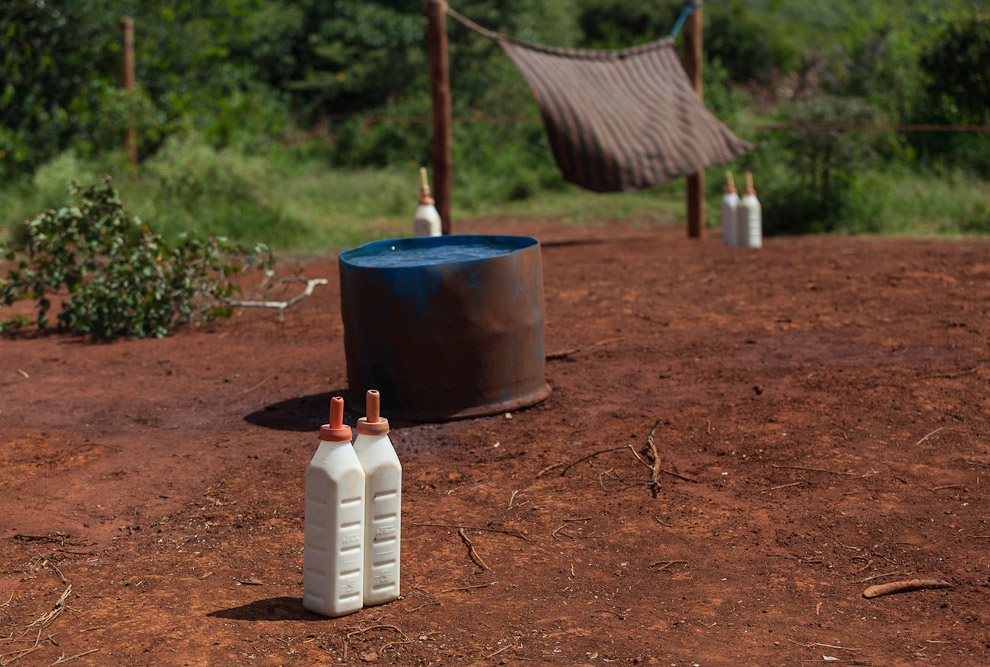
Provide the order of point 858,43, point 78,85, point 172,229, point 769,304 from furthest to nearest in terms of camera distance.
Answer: point 858,43
point 78,85
point 172,229
point 769,304

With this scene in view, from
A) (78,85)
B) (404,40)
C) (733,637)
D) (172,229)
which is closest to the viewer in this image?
(733,637)

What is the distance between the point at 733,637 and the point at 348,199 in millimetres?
12535

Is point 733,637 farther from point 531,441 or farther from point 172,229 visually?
point 172,229

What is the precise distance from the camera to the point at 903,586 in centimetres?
336

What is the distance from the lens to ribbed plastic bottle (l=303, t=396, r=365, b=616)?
3156 mm

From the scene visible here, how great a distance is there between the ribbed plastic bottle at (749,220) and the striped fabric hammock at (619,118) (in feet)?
1.96

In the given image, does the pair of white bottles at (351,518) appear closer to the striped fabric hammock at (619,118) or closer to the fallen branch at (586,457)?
the fallen branch at (586,457)

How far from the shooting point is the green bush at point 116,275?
287 inches

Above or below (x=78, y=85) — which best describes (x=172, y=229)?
below

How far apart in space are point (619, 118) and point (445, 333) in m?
5.55

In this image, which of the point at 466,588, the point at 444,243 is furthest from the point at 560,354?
the point at 466,588

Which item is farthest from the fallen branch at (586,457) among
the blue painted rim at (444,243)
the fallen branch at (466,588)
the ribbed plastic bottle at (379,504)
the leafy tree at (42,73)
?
the leafy tree at (42,73)

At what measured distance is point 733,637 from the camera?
309 centimetres

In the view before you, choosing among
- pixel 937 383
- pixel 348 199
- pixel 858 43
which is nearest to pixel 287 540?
pixel 937 383
